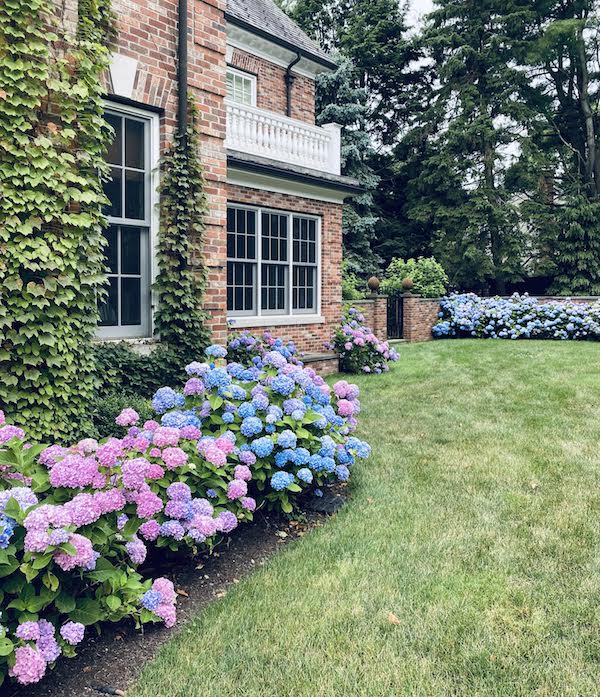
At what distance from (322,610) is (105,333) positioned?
394 centimetres

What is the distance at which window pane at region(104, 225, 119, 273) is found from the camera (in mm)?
5727

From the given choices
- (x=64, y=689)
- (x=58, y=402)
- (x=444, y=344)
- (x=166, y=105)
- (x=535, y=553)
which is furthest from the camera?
(x=444, y=344)

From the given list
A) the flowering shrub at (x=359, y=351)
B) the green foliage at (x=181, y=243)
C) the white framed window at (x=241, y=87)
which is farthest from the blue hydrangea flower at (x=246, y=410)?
the white framed window at (x=241, y=87)

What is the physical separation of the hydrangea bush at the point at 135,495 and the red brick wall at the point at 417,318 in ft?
40.0

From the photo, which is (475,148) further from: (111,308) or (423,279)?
(111,308)

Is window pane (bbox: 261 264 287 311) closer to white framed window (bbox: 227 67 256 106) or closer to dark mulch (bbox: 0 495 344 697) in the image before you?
white framed window (bbox: 227 67 256 106)

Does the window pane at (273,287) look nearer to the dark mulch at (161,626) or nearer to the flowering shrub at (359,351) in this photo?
the flowering shrub at (359,351)

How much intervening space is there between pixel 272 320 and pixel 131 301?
14.5 feet

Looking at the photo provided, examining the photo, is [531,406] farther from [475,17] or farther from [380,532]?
[475,17]

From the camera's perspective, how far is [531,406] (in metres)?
7.63

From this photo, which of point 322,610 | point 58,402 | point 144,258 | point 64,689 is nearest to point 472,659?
point 322,610

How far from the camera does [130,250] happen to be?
5.91m

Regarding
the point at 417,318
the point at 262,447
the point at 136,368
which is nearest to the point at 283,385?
the point at 262,447

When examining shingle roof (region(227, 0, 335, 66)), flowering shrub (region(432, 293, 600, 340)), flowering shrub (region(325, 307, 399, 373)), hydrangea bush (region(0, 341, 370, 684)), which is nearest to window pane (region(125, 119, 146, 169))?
hydrangea bush (region(0, 341, 370, 684))
